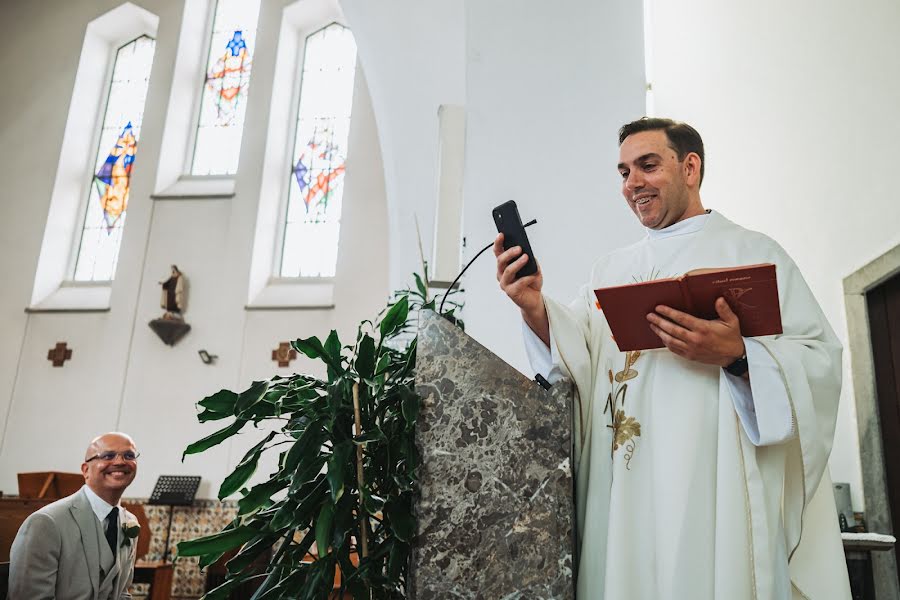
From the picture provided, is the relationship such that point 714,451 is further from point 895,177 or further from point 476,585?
point 895,177

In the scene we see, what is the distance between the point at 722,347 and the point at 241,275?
9100mm

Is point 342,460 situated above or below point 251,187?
below

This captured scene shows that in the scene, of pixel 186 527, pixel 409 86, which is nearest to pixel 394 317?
pixel 409 86

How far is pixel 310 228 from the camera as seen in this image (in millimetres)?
10742

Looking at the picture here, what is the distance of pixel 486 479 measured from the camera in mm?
1668

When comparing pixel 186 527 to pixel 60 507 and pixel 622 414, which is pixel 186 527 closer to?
pixel 60 507

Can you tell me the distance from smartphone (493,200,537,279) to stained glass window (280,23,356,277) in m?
8.86

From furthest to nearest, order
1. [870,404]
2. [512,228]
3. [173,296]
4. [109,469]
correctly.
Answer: [173,296], [870,404], [109,469], [512,228]

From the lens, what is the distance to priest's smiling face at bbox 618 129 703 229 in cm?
200

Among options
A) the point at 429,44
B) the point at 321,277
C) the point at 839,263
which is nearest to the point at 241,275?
the point at 321,277

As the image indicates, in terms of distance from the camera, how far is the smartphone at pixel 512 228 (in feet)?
5.67

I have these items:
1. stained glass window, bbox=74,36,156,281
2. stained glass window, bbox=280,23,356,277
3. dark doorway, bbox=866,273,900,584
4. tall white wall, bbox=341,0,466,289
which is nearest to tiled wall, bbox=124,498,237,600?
stained glass window, bbox=280,23,356,277

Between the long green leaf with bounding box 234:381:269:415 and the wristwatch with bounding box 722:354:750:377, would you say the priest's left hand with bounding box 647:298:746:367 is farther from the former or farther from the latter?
the long green leaf with bounding box 234:381:269:415

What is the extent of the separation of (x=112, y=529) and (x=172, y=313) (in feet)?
21.5
